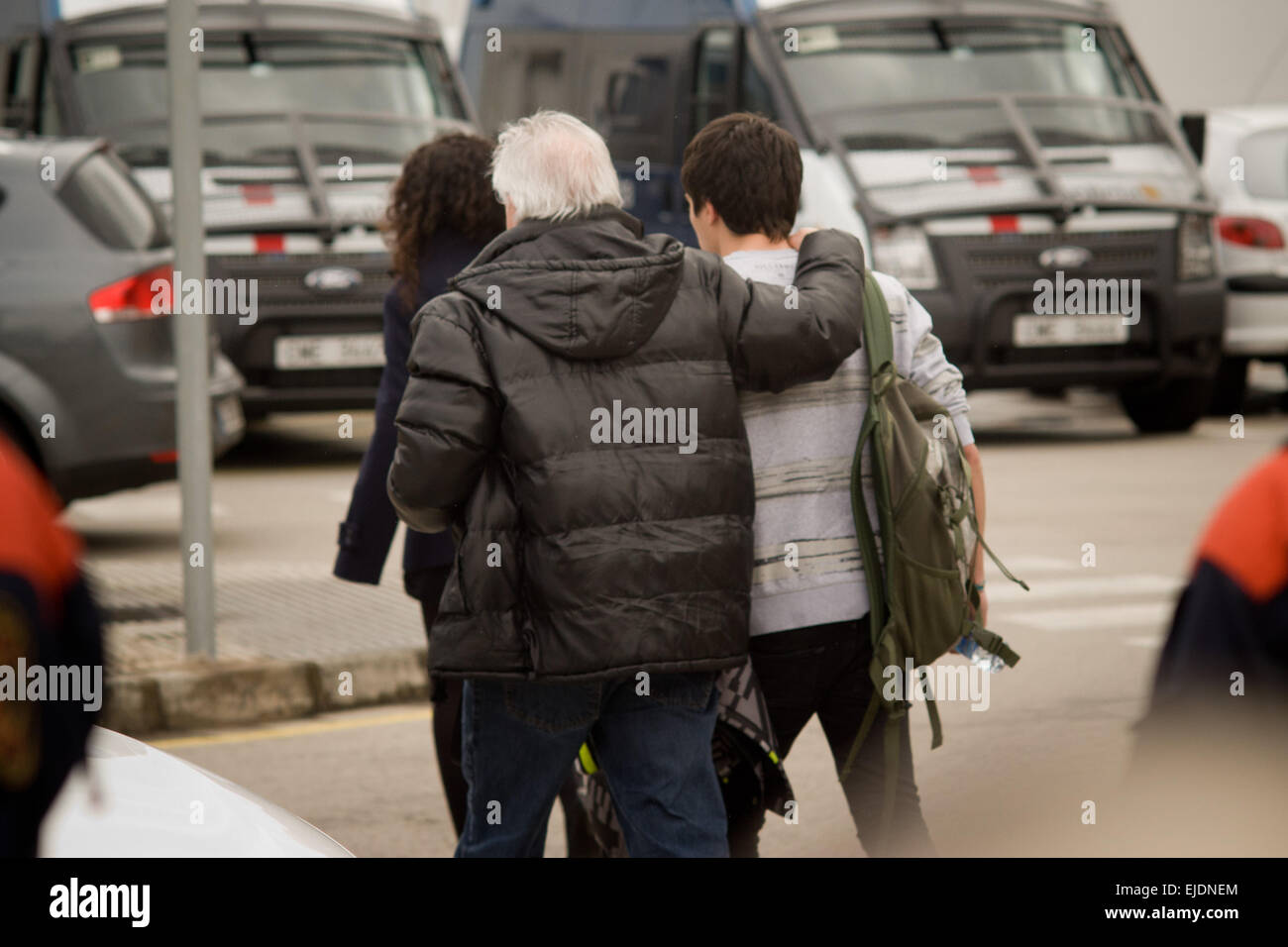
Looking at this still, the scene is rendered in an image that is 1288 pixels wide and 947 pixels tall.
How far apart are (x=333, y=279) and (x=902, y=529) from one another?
864cm

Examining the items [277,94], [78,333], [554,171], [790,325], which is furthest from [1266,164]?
[554,171]

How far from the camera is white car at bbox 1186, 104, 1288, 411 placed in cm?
1334

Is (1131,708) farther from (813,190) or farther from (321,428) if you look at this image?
(321,428)

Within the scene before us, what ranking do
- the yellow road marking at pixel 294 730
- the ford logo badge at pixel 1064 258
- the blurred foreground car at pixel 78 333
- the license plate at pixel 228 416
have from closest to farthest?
the yellow road marking at pixel 294 730 → the blurred foreground car at pixel 78 333 → the license plate at pixel 228 416 → the ford logo badge at pixel 1064 258

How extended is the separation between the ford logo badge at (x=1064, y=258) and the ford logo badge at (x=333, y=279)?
13.2 ft

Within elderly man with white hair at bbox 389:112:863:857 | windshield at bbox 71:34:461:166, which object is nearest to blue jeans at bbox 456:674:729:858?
elderly man with white hair at bbox 389:112:863:857

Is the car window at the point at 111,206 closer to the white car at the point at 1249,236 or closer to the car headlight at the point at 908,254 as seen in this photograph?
the car headlight at the point at 908,254

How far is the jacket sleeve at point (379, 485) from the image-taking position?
415 cm

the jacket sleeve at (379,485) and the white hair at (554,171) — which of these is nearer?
the white hair at (554,171)

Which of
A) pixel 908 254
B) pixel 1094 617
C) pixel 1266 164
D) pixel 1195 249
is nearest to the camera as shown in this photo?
pixel 1094 617

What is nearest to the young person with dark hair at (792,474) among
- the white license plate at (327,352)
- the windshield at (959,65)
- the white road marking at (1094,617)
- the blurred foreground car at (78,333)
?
the white road marking at (1094,617)

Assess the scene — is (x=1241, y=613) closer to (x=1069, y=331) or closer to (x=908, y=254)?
(x=908, y=254)

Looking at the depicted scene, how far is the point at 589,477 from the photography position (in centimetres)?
294

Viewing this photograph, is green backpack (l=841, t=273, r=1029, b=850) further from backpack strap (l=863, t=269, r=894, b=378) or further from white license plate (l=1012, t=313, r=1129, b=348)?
white license plate (l=1012, t=313, r=1129, b=348)
